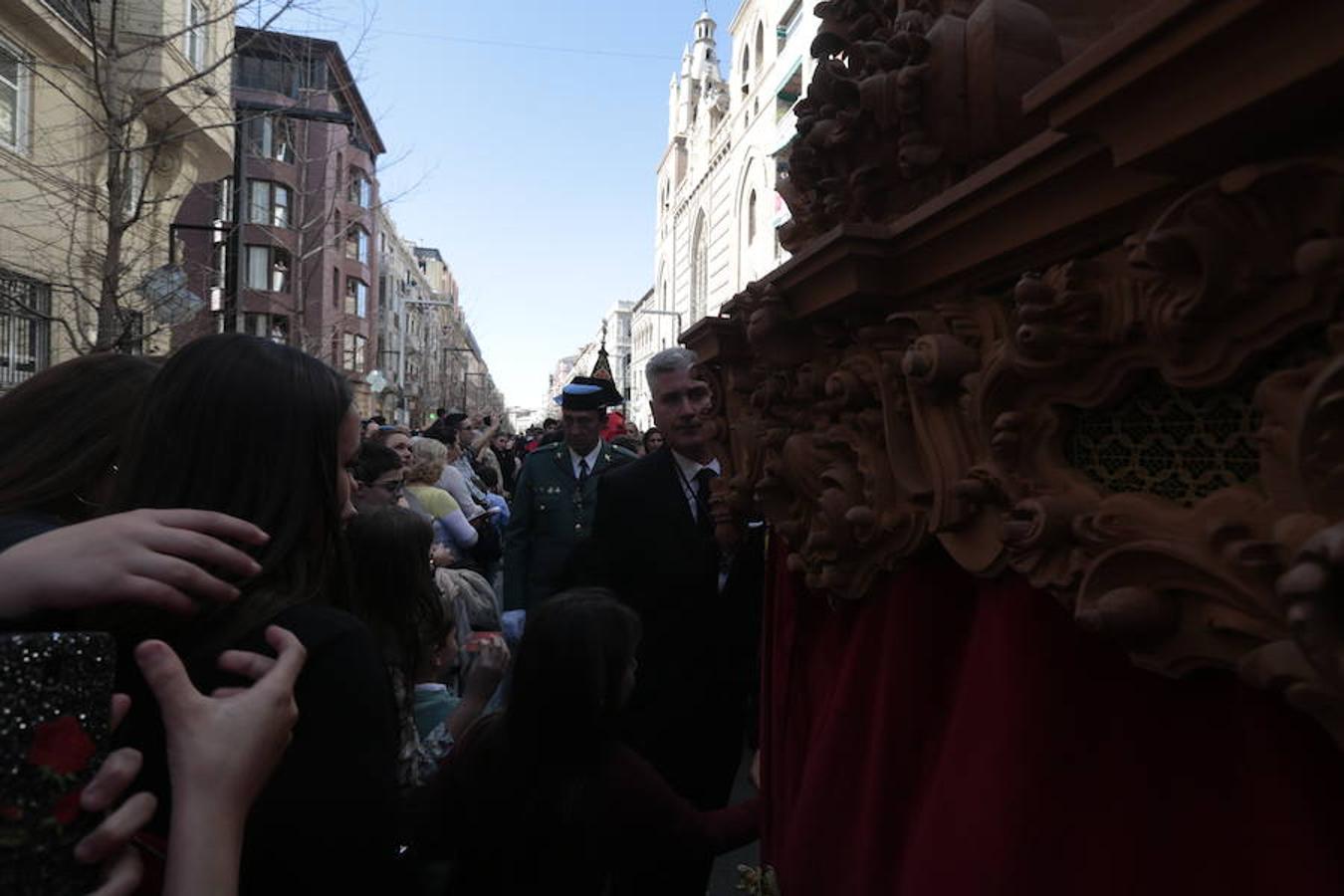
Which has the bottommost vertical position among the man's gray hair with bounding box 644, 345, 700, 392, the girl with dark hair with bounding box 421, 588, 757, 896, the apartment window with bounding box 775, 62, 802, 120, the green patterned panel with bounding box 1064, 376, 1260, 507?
the girl with dark hair with bounding box 421, 588, 757, 896

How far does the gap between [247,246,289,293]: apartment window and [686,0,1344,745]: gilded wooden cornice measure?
40144mm

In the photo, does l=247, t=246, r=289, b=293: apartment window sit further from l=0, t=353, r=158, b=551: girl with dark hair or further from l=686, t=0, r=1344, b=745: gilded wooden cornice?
l=686, t=0, r=1344, b=745: gilded wooden cornice

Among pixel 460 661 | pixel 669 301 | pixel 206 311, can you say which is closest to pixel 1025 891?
pixel 460 661

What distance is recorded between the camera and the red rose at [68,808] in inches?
30.6

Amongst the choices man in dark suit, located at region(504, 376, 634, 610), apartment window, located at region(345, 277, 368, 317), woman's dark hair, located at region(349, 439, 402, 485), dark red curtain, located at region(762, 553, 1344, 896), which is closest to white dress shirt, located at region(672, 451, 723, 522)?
dark red curtain, located at region(762, 553, 1344, 896)

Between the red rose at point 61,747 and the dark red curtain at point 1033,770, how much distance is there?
2.93ft

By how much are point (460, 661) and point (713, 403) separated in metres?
2.22

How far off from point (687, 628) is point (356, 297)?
156 ft

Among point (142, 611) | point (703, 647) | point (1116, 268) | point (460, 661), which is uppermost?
point (1116, 268)

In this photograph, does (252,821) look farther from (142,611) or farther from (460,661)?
(460,661)

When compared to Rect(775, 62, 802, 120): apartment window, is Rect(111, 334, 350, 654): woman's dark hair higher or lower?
lower

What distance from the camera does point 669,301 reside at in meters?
58.1

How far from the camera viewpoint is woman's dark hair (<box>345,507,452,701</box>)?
2.50m

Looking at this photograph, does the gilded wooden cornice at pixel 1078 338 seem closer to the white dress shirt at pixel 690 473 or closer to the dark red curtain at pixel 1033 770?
the dark red curtain at pixel 1033 770
